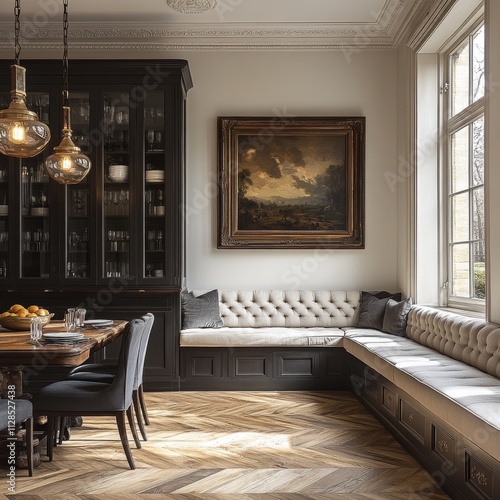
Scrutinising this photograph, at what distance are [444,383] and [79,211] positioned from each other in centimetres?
397

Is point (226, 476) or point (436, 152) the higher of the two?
point (436, 152)

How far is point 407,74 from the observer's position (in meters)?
6.32

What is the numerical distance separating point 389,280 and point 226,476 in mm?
3643

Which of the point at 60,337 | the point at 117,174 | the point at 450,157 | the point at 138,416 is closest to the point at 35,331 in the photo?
the point at 60,337

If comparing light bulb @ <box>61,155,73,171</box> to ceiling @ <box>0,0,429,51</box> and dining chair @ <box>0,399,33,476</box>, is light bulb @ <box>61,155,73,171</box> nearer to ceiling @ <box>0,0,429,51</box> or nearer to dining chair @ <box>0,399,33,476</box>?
dining chair @ <box>0,399,33,476</box>

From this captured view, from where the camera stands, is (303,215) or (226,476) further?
(303,215)

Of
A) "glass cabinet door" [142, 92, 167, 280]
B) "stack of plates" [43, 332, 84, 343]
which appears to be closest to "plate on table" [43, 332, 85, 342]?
"stack of plates" [43, 332, 84, 343]

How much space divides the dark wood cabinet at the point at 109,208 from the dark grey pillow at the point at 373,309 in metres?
1.83

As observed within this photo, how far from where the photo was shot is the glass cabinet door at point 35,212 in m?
6.16

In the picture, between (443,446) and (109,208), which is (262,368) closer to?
(109,208)

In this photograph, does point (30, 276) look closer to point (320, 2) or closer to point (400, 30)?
point (320, 2)

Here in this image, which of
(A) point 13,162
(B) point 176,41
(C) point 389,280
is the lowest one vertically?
(C) point 389,280

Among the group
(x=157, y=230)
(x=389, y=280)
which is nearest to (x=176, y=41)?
(x=157, y=230)

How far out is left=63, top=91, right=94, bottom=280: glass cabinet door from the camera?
615 cm
